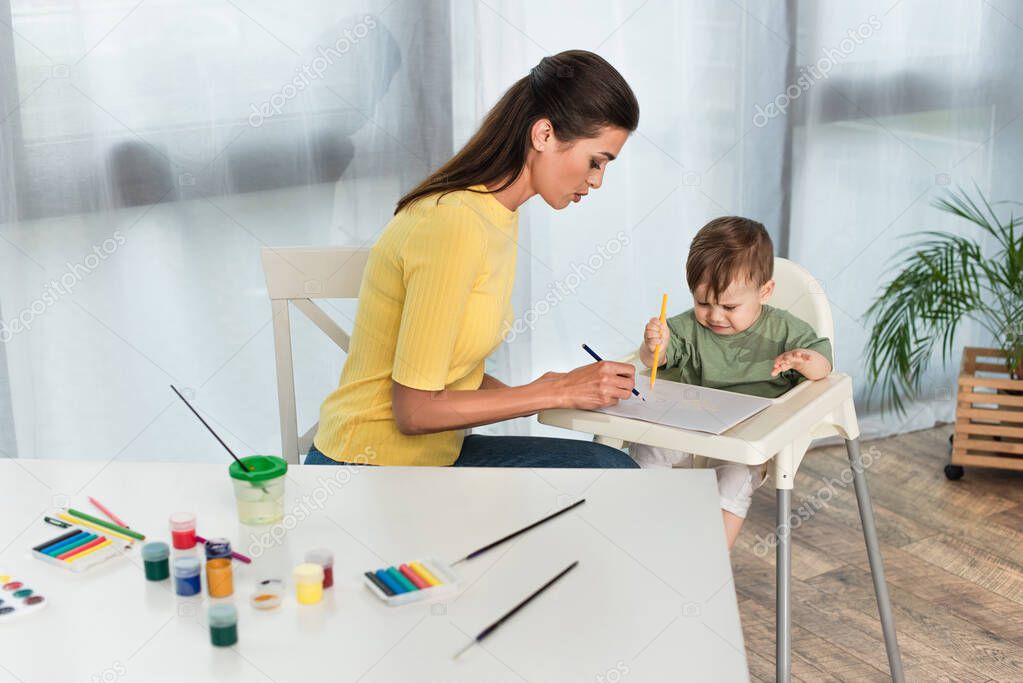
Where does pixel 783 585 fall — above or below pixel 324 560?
below

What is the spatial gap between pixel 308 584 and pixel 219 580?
0.30 feet

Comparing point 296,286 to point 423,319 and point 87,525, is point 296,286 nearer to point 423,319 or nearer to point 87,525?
point 423,319

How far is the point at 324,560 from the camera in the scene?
108 cm

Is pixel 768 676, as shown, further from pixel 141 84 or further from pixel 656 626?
pixel 141 84

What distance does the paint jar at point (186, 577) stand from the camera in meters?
1.06

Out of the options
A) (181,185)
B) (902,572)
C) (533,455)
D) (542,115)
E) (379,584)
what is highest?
(542,115)

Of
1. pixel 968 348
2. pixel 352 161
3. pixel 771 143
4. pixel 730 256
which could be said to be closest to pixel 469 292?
Result: pixel 730 256

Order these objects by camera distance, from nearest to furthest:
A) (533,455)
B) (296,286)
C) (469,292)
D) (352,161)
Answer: (469,292), (533,455), (296,286), (352,161)

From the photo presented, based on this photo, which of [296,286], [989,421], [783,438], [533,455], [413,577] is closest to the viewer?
[413,577]

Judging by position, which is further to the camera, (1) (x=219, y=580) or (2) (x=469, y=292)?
(2) (x=469, y=292)

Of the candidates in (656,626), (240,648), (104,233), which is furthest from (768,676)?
(104,233)

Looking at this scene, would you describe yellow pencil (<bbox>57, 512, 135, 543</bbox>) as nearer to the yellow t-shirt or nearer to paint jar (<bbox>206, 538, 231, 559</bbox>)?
paint jar (<bbox>206, 538, 231, 559</bbox>)

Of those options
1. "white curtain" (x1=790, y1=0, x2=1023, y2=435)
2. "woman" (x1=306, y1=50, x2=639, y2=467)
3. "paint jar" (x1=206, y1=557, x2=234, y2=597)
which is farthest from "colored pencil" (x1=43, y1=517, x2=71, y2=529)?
"white curtain" (x1=790, y1=0, x2=1023, y2=435)

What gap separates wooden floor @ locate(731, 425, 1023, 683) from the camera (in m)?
2.04
